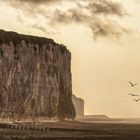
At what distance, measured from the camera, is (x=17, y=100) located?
195 meters

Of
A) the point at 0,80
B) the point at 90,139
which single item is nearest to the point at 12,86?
the point at 0,80

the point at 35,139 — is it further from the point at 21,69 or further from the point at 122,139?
the point at 21,69

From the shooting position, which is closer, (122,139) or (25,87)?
(122,139)

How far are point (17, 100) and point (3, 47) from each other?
2105 cm

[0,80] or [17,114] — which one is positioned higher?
[0,80]

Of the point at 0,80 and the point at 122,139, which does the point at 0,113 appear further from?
the point at 122,139

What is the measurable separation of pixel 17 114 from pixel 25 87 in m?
12.6

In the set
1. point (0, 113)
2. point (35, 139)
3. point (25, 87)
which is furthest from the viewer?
point (25, 87)

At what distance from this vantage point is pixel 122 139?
275ft

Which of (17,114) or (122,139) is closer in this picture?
(122,139)

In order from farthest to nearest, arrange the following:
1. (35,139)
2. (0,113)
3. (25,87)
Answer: (25,87)
(0,113)
(35,139)

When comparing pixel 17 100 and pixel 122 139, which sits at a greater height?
pixel 17 100

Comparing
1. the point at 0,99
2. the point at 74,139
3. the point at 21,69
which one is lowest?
the point at 74,139

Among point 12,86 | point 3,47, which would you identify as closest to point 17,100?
point 12,86
